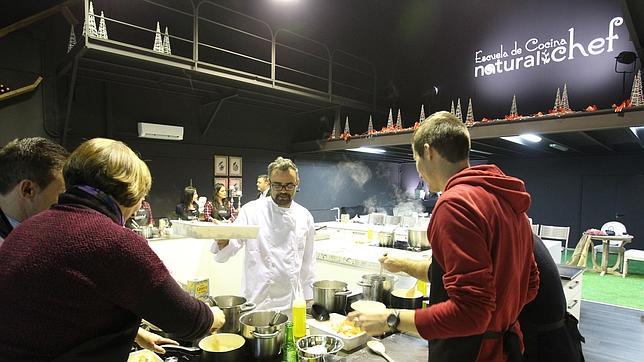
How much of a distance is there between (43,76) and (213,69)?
245 cm

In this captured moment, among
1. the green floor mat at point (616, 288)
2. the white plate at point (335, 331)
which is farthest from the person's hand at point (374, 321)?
the green floor mat at point (616, 288)

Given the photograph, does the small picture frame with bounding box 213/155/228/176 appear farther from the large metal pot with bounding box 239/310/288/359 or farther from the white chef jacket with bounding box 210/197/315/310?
the large metal pot with bounding box 239/310/288/359

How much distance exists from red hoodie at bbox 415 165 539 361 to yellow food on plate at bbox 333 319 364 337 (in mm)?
442

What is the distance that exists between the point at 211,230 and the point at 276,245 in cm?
92

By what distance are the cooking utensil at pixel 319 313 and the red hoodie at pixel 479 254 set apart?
25.7 inches

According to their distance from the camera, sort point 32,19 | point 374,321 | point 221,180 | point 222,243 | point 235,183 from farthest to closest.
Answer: point 235,183, point 221,180, point 32,19, point 222,243, point 374,321

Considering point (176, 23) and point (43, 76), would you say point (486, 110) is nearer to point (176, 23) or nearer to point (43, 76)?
point (176, 23)

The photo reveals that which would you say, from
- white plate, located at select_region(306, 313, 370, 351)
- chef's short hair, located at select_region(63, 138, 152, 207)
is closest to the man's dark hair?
chef's short hair, located at select_region(63, 138, 152, 207)

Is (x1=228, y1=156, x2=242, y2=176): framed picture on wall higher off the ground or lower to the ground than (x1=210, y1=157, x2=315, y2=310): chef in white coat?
higher

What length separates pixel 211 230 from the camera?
1.42 m

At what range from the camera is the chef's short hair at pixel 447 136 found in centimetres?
113

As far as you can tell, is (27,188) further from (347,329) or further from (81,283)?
(347,329)

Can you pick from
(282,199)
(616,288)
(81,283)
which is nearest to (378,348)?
(81,283)

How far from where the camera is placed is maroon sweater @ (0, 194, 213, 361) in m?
0.81
